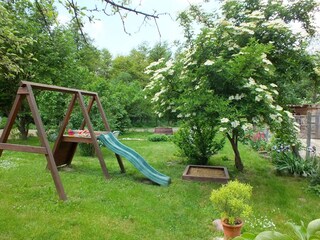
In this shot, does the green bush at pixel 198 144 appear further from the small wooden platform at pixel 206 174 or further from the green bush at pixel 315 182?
the green bush at pixel 315 182

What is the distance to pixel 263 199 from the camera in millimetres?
4344

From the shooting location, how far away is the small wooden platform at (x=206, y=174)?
17.1 feet

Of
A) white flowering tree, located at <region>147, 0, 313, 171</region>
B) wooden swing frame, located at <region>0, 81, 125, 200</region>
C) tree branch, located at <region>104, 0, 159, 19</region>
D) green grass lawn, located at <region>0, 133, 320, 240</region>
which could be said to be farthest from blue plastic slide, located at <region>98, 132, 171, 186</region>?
tree branch, located at <region>104, 0, 159, 19</region>

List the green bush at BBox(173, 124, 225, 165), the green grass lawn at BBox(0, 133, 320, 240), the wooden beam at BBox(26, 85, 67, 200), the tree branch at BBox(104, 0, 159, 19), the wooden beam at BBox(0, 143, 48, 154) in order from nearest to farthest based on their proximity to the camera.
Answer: the tree branch at BBox(104, 0, 159, 19) < the green grass lawn at BBox(0, 133, 320, 240) < the wooden beam at BBox(26, 85, 67, 200) < the wooden beam at BBox(0, 143, 48, 154) < the green bush at BBox(173, 124, 225, 165)

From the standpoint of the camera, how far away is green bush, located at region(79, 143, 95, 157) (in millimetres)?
7898

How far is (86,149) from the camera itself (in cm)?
793

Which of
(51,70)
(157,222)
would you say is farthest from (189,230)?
(51,70)

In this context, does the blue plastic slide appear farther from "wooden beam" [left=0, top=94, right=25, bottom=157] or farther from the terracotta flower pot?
the terracotta flower pot

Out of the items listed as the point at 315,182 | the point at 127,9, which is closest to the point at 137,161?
the point at 315,182

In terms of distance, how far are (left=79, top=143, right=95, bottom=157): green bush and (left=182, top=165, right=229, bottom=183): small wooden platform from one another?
3.31 meters

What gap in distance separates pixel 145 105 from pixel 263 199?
541 inches

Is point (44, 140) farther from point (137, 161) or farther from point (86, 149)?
point (86, 149)

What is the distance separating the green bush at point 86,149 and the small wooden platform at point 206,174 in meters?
3.31

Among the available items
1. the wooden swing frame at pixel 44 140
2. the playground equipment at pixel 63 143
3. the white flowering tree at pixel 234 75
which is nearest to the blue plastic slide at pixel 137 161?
the playground equipment at pixel 63 143
